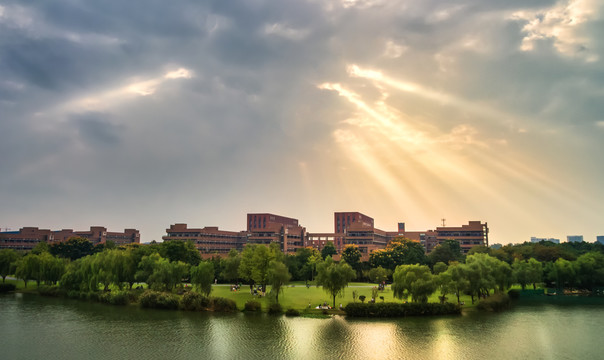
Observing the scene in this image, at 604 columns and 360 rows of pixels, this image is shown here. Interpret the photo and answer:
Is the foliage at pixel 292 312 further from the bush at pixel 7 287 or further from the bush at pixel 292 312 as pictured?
the bush at pixel 7 287

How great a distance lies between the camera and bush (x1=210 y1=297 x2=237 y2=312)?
62969 millimetres

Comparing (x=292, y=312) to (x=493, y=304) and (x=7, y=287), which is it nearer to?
(x=493, y=304)

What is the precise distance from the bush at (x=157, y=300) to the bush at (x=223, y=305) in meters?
6.19

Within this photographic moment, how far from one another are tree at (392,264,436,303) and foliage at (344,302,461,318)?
2.03 meters

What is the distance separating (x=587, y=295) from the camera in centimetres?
8600

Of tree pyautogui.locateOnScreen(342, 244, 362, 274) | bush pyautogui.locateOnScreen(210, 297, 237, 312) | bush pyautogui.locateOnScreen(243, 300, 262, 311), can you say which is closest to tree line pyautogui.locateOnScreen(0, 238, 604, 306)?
tree pyautogui.locateOnScreen(342, 244, 362, 274)

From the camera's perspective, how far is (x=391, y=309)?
58.4 m

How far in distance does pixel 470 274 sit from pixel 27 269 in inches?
3593

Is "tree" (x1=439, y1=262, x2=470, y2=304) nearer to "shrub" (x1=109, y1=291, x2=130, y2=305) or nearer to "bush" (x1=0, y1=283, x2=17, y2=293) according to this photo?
"shrub" (x1=109, y1=291, x2=130, y2=305)

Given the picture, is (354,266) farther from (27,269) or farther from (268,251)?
(27,269)

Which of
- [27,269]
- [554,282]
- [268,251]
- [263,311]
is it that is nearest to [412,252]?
[554,282]

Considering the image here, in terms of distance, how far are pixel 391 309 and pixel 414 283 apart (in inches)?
228

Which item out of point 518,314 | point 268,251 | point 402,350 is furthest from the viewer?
point 268,251

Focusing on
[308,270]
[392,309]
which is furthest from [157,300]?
[308,270]
